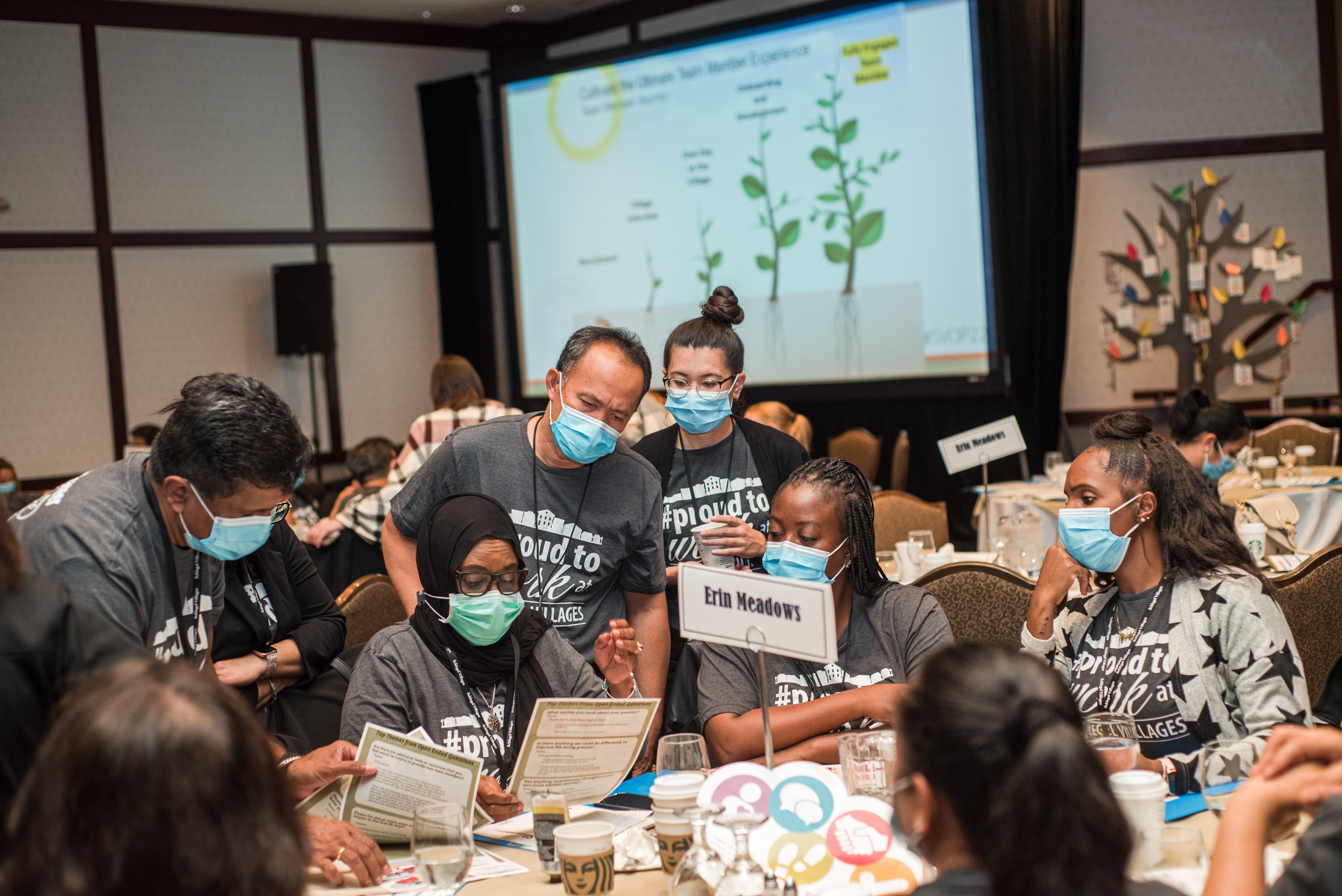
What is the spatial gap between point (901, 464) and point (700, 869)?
5.73m

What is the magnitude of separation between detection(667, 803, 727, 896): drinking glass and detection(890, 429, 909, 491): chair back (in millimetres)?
5481

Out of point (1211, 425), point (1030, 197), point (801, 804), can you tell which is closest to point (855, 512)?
point (801, 804)

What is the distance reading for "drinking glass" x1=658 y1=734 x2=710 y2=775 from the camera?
1.82 metres

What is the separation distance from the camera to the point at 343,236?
9.84 metres

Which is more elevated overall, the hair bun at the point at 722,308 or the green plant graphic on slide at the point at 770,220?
the green plant graphic on slide at the point at 770,220

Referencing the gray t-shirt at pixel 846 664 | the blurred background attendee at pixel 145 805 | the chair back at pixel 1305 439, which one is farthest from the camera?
the chair back at pixel 1305 439

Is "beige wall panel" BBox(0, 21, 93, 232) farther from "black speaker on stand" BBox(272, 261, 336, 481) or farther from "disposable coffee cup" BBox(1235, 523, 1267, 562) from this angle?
"disposable coffee cup" BBox(1235, 523, 1267, 562)

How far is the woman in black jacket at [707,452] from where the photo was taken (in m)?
3.16

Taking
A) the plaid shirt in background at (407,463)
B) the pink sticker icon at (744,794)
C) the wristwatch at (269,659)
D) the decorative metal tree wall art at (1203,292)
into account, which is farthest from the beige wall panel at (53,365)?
the pink sticker icon at (744,794)

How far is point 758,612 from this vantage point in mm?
1802

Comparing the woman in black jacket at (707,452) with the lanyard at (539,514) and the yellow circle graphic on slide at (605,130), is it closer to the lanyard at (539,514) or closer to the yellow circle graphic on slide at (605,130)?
the lanyard at (539,514)

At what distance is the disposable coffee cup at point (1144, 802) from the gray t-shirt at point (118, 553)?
4.86ft

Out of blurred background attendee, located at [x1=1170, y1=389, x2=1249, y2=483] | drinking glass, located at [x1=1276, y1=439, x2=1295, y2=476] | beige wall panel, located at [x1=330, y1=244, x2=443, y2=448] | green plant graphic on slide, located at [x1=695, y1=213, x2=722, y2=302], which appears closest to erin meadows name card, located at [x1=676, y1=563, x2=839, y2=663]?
blurred background attendee, located at [x1=1170, y1=389, x2=1249, y2=483]

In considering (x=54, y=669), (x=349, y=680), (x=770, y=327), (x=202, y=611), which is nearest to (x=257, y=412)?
(x=202, y=611)
